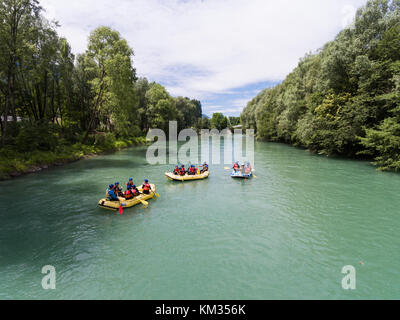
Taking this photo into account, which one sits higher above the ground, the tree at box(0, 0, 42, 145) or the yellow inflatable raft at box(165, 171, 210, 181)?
the tree at box(0, 0, 42, 145)

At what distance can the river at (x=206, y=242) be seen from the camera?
7.10 meters

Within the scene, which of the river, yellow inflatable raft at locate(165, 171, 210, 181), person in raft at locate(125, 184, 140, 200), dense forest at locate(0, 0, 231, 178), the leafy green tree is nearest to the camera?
the river

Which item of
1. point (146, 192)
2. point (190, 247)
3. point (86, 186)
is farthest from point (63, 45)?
point (190, 247)

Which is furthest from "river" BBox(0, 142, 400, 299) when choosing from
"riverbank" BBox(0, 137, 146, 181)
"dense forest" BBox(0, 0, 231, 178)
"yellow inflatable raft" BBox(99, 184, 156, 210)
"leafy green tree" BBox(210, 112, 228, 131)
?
"leafy green tree" BBox(210, 112, 228, 131)

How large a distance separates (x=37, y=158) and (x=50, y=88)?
1498 centimetres

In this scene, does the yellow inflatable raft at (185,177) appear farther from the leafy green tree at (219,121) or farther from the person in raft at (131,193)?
the leafy green tree at (219,121)

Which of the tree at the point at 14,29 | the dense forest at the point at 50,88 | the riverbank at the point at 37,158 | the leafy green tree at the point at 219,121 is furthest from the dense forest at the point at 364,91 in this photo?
the leafy green tree at the point at 219,121

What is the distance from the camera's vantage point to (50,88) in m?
32.7

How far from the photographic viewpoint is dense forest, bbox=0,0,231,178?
2073cm

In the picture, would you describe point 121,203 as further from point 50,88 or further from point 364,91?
point 50,88

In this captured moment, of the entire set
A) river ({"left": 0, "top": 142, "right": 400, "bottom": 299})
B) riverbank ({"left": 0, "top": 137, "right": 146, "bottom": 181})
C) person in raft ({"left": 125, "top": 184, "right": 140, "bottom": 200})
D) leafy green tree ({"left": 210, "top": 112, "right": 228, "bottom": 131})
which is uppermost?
leafy green tree ({"left": 210, "top": 112, "right": 228, "bottom": 131})

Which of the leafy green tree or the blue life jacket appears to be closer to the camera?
the blue life jacket

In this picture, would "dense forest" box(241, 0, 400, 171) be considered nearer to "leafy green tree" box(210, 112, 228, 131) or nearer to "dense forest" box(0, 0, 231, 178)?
"dense forest" box(0, 0, 231, 178)
